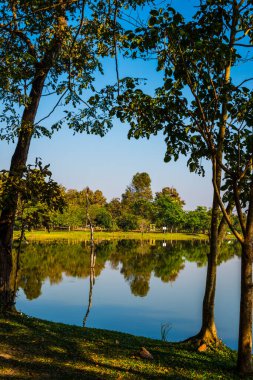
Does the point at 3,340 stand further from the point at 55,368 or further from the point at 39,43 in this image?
the point at 39,43

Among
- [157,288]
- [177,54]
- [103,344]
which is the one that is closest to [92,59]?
[177,54]

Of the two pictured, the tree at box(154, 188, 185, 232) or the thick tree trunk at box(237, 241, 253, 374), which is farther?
the tree at box(154, 188, 185, 232)

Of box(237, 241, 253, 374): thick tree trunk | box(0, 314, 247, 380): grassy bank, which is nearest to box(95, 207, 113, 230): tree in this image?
box(0, 314, 247, 380): grassy bank

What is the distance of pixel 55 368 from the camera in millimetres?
7551

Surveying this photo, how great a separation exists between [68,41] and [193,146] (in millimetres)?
7597

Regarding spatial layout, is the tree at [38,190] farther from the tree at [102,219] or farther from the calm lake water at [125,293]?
the tree at [102,219]

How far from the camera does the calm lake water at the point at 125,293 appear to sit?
23.1m

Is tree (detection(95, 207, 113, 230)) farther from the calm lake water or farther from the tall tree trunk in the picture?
the tall tree trunk

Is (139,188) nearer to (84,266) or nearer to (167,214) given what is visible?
(167,214)

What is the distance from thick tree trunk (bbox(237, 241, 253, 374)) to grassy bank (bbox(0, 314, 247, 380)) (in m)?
0.43

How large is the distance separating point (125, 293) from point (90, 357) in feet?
80.1

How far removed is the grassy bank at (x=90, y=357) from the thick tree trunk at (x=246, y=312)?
0.43m

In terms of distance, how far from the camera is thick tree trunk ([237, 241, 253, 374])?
802 cm

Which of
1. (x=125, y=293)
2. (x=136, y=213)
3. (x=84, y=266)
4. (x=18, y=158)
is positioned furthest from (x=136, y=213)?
(x=18, y=158)
